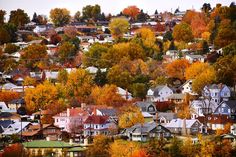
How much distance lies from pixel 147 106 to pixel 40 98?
187 cm

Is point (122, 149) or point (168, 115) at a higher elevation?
point (168, 115)

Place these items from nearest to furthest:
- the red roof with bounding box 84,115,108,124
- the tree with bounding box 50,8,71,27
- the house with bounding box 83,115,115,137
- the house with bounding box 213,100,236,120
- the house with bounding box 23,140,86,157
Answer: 1. the house with bounding box 23,140,86,157
2. the house with bounding box 83,115,115,137
3. the red roof with bounding box 84,115,108,124
4. the house with bounding box 213,100,236,120
5. the tree with bounding box 50,8,71,27

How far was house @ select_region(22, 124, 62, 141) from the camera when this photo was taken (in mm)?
11508

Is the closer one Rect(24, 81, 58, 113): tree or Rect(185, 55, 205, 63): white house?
Rect(24, 81, 58, 113): tree

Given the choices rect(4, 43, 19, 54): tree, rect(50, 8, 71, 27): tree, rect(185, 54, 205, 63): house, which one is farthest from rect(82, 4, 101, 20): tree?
rect(185, 54, 205, 63): house

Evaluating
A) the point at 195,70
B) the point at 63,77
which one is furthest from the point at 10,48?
the point at 195,70

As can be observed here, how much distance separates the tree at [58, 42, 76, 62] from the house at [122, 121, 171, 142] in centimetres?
628

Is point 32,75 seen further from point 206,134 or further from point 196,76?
point 206,134

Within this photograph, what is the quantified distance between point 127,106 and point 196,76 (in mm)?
2188

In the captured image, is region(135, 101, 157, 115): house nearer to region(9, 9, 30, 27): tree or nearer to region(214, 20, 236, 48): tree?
region(214, 20, 236, 48): tree

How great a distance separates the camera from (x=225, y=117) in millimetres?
11992

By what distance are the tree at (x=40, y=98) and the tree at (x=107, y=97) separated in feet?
2.30

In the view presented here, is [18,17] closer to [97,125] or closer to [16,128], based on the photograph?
[16,128]

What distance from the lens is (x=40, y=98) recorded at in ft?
43.3
